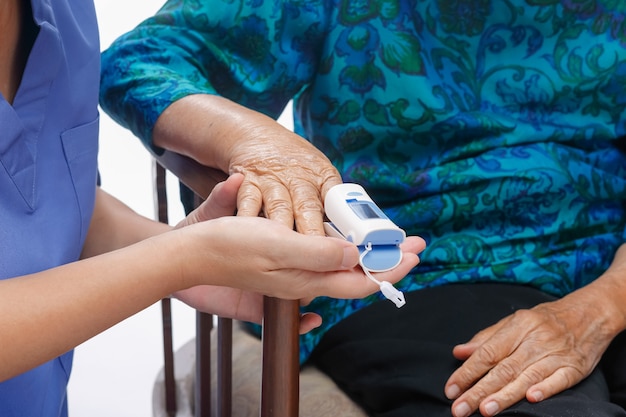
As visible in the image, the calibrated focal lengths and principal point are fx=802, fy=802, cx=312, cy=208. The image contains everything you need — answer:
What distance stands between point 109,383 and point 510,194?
1.31m

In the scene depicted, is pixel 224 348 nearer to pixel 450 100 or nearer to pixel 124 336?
pixel 450 100

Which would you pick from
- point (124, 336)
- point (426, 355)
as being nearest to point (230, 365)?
point (426, 355)

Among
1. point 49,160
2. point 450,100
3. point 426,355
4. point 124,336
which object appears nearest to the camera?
point 49,160

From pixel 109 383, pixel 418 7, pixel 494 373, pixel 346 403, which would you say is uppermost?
pixel 418 7

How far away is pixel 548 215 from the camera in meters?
1.23

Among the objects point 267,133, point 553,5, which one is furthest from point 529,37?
point 267,133

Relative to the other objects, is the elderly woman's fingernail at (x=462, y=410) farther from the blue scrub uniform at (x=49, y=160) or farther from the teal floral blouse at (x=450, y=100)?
the blue scrub uniform at (x=49, y=160)

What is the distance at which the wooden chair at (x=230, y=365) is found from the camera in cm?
76

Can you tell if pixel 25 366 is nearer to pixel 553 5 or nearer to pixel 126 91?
pixel 126 91

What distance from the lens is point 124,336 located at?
2256mm

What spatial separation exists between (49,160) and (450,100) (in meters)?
0.61

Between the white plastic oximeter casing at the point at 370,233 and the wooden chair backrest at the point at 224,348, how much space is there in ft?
0.28

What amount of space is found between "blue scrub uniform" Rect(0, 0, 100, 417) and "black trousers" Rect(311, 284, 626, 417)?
377mm

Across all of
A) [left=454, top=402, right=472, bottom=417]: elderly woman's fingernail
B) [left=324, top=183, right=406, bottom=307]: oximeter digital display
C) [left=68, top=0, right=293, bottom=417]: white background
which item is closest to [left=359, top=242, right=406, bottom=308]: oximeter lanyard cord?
[left=324, top=183, right=406, bottom=307]: oximeter digital display
